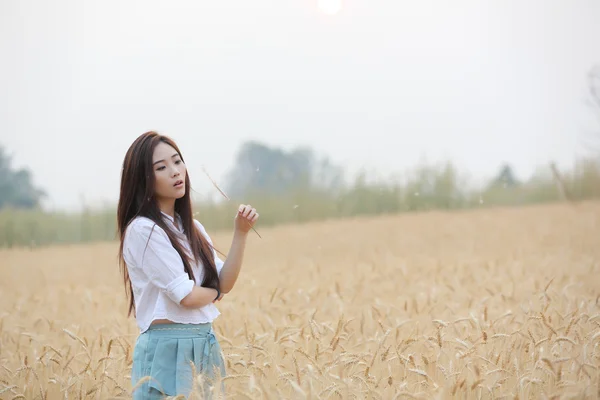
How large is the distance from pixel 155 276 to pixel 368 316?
2.13 m

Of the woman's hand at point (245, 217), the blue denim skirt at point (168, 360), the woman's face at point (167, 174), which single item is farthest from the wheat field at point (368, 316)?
the woman's face at point (167, 174)

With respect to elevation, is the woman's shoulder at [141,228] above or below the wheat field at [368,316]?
above

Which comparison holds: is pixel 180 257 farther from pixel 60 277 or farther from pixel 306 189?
pixel 306 189

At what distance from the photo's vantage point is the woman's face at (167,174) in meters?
3.06

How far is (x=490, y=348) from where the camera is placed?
363 centimetres

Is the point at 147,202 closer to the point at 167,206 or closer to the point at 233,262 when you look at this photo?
the point at 167,206

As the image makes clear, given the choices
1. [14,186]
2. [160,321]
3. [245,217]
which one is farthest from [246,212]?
[14,186]

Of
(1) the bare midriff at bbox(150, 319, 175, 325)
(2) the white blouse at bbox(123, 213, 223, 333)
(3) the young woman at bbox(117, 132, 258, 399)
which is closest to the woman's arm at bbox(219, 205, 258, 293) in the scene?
(3) the young woman at bbox(117, 132, 258, 399)

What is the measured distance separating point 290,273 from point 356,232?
10.6ft

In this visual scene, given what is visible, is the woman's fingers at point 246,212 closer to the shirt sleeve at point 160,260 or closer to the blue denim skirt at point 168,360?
the shirt sleeve at point 160,260

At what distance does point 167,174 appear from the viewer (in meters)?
3.06

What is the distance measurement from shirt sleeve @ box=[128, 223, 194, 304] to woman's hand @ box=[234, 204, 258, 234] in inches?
9.7

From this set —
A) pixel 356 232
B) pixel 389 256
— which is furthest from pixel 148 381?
pixel 356 232

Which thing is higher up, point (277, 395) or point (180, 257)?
point (180, 257)
